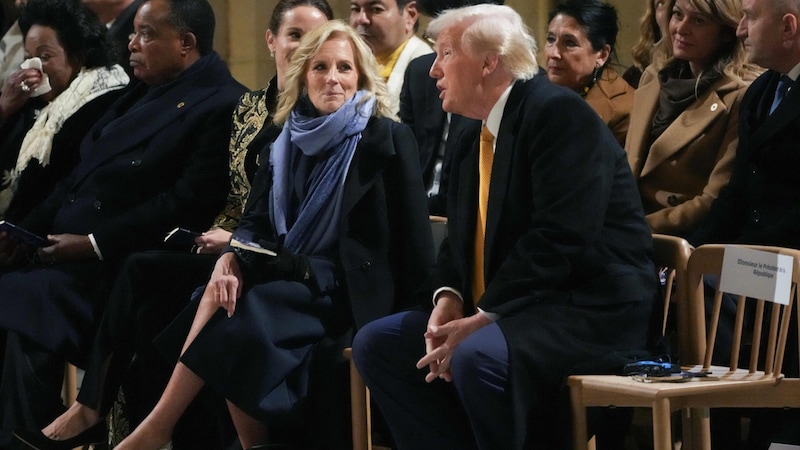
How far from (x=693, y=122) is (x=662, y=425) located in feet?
4.75

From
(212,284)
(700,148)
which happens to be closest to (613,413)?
(700,148)

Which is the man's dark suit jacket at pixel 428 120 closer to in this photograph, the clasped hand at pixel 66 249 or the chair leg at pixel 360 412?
the chair leg at pixel 360 412

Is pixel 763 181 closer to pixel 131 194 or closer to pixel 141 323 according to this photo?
pixel 141 323

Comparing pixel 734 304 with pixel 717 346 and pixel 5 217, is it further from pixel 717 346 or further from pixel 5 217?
pixel 5 217

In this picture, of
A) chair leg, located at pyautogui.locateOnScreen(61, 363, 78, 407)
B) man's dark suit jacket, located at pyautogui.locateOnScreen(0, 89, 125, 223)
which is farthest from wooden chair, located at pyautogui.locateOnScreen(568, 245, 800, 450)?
man's dark suit jacket, located at pyautogui.locateOnScreen(0, 89, 125, 223)

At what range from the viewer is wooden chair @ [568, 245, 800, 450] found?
116 inches

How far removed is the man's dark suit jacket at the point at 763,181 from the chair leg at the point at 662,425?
2.96ft

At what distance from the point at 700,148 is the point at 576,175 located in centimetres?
99

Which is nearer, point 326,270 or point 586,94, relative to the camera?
point 326,270

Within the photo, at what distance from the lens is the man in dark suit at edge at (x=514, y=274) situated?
3188 mm

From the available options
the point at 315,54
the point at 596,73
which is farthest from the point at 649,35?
the point at 315,54

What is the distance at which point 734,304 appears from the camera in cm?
368

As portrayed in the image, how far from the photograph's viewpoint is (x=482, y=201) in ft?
11.6

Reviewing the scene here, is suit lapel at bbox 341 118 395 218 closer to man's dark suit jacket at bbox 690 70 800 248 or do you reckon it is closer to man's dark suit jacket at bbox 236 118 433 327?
man's dark suit jacket at bbox 236 118 433 327
